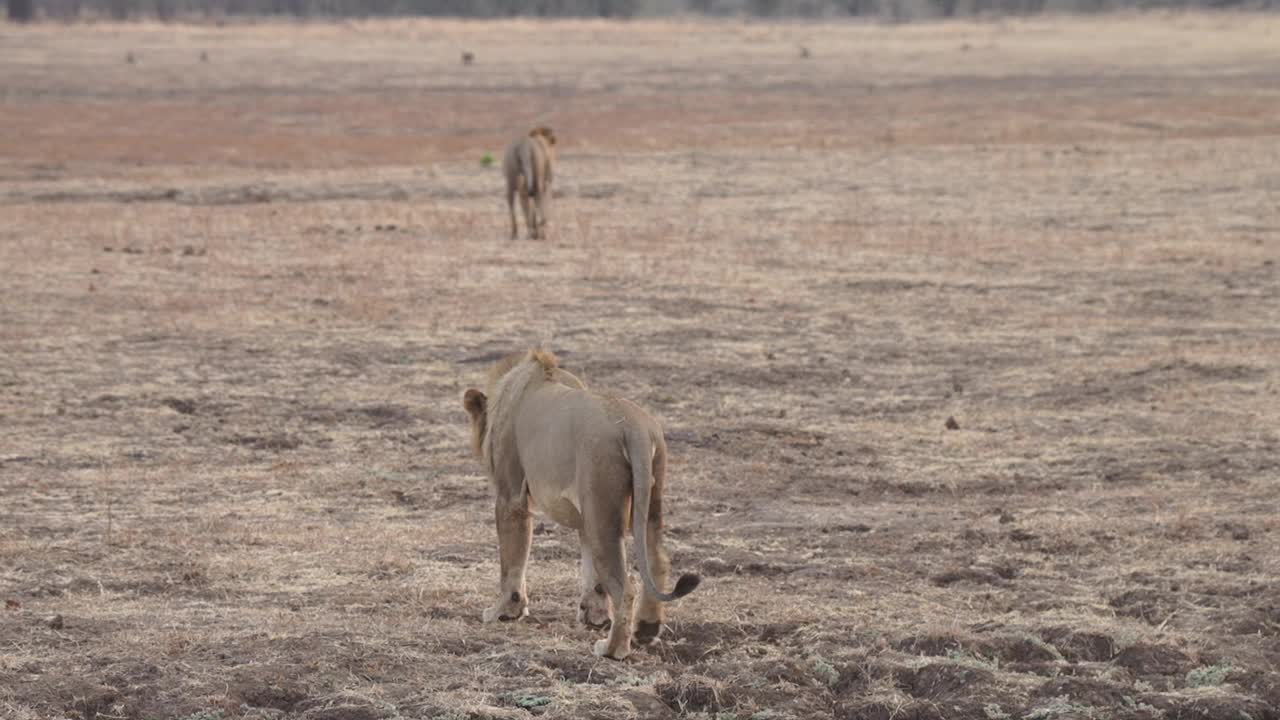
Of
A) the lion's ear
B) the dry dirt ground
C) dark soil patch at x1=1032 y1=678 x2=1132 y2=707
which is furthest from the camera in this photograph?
the lion's ear

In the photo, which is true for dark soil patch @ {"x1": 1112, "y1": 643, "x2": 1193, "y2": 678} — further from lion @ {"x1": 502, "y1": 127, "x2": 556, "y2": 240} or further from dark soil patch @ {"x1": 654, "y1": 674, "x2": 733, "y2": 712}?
lion @ {"x1": 502, "y1": 127, "x2": 556, "y2": 240}

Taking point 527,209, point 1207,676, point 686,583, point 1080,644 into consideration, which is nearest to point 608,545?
point 686,583

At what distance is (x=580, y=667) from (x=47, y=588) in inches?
108

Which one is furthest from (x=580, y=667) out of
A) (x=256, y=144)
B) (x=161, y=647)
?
(x=256, y=144)

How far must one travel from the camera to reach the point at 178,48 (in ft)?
218

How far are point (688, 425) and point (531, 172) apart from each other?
8.76 metres

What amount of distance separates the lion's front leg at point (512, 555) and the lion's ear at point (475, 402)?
18.6 inches

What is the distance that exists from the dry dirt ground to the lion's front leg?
140 millimetres

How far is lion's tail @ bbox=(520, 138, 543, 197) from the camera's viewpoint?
19.8 metres

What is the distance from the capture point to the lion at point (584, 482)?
6.58m

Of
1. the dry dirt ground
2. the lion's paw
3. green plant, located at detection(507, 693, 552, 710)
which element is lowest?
the dry dirt ground

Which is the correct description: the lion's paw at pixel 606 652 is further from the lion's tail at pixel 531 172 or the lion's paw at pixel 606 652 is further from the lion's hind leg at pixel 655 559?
the lion's tail at pixel 531 172

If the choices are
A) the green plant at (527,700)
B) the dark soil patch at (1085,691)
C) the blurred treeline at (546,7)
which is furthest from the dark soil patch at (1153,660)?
the blurred treeline at (546,7)

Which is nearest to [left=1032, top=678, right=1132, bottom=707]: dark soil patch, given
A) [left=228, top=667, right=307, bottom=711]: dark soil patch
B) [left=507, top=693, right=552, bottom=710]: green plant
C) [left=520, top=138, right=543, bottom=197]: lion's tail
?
[left=507, top=693, right=552, bottom=710]: green plant
